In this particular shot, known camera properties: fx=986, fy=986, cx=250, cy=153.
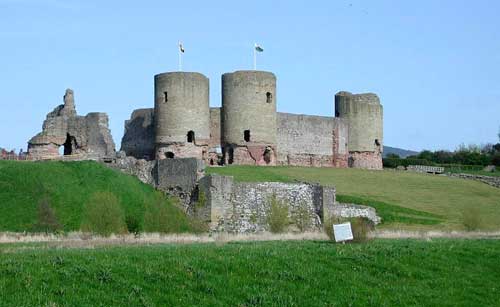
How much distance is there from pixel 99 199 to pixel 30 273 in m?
13.7

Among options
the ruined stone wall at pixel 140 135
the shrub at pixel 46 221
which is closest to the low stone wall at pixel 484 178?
the ruined stone wall at pixel 140 135

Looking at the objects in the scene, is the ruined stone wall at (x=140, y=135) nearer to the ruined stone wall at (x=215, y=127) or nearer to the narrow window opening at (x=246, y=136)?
the ruined stone wall at (x=215, y=127)

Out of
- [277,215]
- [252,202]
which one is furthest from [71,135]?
[277,215]

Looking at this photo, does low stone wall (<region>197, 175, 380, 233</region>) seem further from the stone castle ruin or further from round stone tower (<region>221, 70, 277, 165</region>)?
round stone tower (<region>221, 70, 277, 165</region>)

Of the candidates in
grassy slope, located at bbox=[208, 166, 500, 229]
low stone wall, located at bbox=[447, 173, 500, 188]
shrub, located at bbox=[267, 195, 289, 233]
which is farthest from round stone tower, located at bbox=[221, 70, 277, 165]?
low stone wall, located at bbox=[447, 173, 500, 188]

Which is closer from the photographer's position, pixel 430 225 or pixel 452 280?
pixel 452 280

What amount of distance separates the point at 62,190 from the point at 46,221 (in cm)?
382

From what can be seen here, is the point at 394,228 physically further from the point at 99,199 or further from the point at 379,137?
the point at 379,137

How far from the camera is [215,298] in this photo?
675 inches

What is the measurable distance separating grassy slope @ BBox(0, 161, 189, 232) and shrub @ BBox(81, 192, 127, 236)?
5.42 ft

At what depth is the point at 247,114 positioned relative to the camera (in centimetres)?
4919

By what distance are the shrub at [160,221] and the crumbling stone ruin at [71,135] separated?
14117 mm

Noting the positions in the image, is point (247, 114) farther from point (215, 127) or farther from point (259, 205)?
point (259, 205)

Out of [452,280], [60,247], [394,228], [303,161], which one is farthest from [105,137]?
[452,280]
